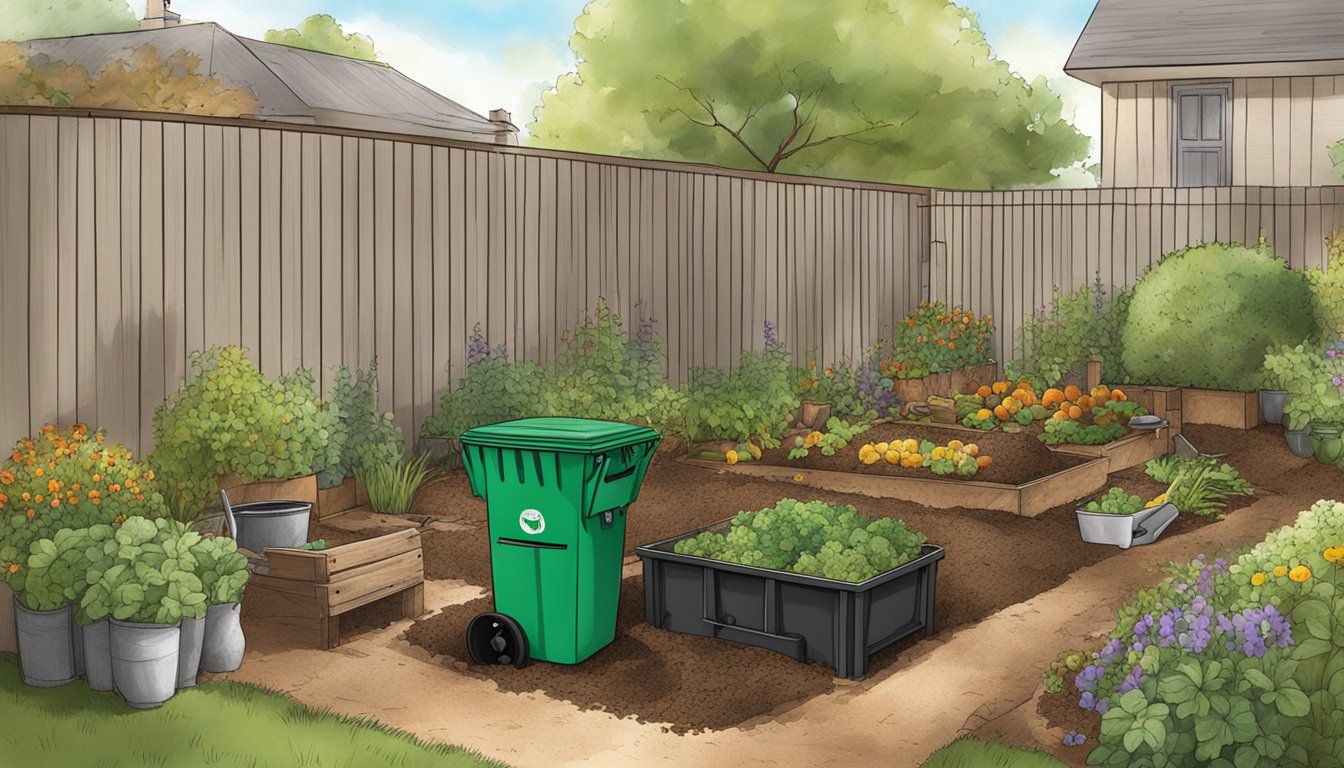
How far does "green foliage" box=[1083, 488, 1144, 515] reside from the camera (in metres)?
8.71

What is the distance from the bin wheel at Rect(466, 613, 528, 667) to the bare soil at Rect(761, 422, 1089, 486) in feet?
14.1

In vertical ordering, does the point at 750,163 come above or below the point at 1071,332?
above

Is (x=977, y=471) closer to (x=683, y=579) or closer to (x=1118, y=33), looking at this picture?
(x=683, y=579)

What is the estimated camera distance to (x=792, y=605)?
249 inches

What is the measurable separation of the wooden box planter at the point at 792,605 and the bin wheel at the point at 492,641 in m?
0.77

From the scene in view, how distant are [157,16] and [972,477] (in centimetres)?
2173

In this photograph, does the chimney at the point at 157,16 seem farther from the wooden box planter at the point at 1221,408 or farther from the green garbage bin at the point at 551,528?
the green garbage bin at the point at 551,528

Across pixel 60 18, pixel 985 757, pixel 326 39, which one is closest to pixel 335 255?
pixel 985 757

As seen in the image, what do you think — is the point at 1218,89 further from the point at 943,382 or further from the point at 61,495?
the point at 61,495

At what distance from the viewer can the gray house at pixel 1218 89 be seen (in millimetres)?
17250

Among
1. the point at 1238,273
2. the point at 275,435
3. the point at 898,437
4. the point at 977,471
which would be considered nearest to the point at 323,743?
the point at 275,435

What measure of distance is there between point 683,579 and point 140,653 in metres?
2.44

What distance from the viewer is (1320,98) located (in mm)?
17266

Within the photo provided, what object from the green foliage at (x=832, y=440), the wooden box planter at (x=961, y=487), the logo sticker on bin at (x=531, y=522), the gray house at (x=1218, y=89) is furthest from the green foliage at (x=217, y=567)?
the gray house at (x=1218, y=89)
